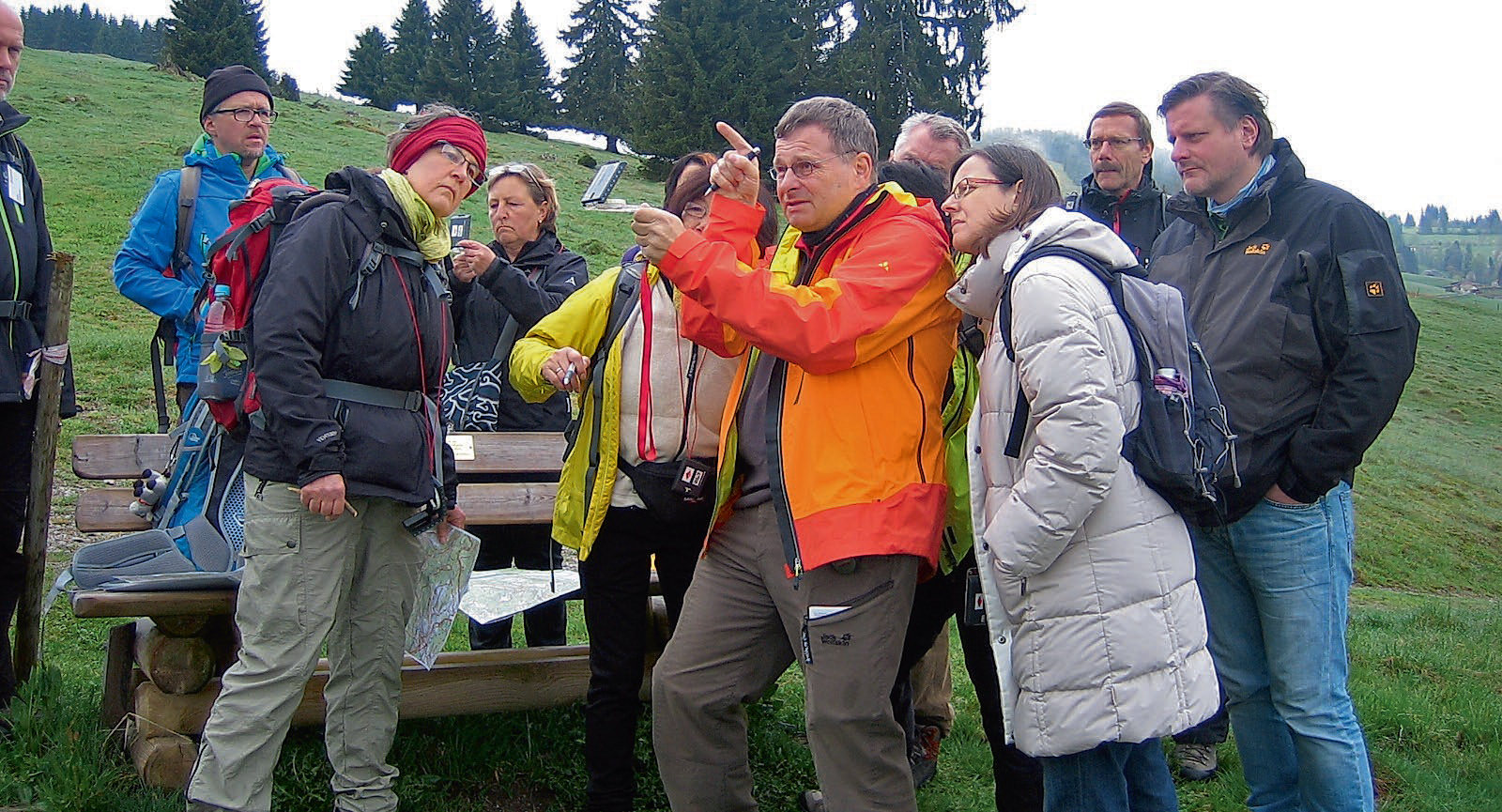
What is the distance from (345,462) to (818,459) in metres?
1.43

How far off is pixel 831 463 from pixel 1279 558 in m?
1.54

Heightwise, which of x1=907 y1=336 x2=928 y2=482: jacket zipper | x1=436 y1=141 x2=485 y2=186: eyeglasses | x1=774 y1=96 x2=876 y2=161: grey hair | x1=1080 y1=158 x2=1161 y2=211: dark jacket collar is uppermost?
x1=1080 y1=158 x2=1161 y2=211: dark jacket collar

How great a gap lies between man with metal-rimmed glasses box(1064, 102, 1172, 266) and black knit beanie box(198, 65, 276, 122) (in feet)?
11.9

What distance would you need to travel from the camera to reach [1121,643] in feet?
8.68

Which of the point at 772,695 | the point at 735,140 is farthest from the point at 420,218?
the point at 772,695

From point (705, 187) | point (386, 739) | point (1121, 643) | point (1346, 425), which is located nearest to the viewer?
point (1121, 643)

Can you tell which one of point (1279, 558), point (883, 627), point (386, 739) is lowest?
point (386, 739)

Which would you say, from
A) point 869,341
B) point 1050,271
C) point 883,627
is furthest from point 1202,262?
point 883,627

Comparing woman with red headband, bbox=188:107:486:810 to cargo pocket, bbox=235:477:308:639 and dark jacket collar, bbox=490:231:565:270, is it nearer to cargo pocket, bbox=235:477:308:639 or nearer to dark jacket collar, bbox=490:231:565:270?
cargo pocket, bbox=235:477:308:639

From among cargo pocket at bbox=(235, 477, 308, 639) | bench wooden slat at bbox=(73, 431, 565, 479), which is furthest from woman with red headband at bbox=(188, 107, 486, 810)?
bench wooden slat at bbox=(73, 431, 565, 479)

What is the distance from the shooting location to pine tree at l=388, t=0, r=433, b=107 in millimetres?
60594

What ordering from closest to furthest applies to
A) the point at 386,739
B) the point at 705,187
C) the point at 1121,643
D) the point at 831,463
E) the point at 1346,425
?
the point at 1121,643 → the point at 831,463 → the point at 1346,425 → the point at 386,739 → the point at 705,187

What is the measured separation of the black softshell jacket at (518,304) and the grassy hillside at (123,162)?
595 cm

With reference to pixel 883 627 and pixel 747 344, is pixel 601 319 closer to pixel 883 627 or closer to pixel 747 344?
pixel 747 344
